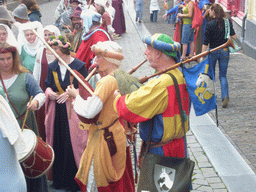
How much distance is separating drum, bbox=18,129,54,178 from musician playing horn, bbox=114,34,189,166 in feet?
3.27

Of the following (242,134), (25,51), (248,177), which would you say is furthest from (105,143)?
(242,134)

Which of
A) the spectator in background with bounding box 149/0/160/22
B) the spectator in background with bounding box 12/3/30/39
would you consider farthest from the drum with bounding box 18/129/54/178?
the spectator in background with bounding box 149/0/160/22

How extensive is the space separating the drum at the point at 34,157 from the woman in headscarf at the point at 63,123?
87cm

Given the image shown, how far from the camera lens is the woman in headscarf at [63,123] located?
507 centimetres

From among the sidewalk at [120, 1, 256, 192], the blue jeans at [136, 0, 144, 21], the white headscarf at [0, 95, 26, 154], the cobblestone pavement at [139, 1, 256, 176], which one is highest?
the white headscarf at [0, 95, 26, 154]

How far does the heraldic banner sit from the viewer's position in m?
3.51

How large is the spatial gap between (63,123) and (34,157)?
126 cm

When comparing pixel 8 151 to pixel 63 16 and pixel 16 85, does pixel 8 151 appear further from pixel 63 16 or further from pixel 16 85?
pixel 63 16

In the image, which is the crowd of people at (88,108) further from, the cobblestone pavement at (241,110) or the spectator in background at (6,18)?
the cobblestone pavement at (241,110)

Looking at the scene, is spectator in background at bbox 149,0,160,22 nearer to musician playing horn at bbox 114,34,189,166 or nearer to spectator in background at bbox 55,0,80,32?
spectator in background at bbox 55,0,80,32

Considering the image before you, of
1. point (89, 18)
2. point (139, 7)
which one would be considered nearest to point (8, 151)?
point (89, 18)

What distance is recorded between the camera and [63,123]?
5191mm

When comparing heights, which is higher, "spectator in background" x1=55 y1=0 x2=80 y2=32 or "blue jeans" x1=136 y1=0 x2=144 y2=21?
"spectator in background" x1=55 y1=0 x2=80 y2=32

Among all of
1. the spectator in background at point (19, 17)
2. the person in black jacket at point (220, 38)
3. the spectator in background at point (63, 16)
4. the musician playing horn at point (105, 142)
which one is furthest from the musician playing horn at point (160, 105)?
the spectator in background at point (63, 16)
